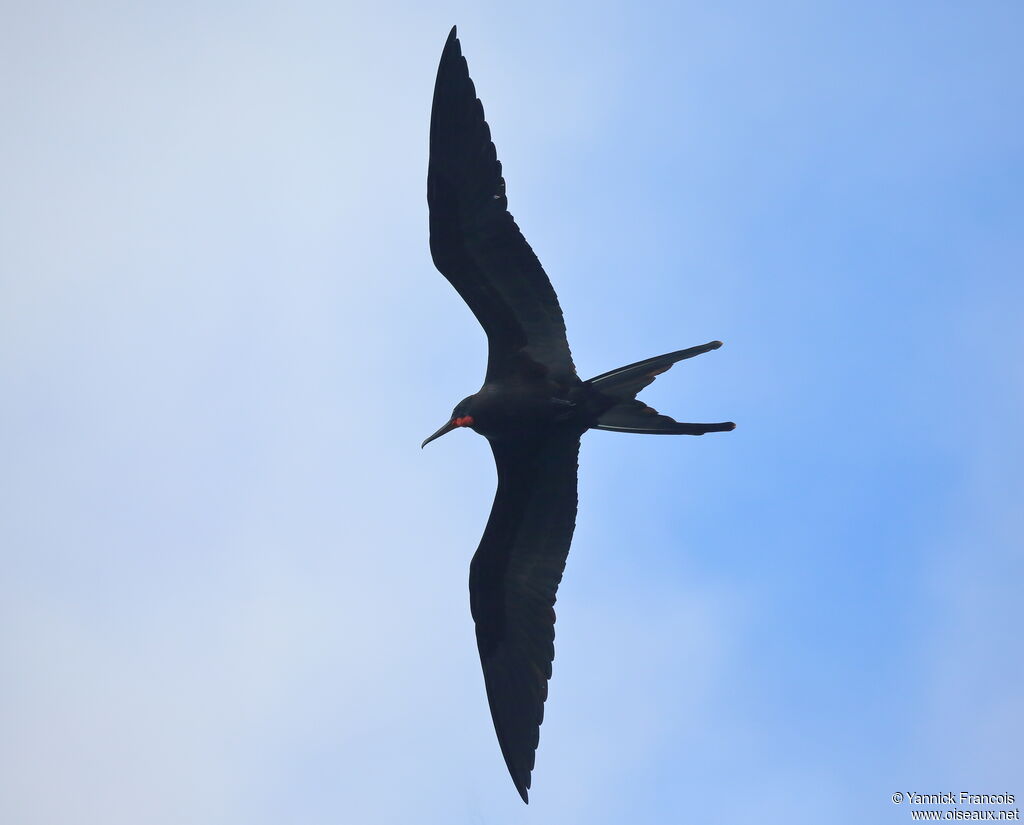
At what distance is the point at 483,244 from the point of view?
1076 cm

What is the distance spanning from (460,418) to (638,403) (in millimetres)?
1713

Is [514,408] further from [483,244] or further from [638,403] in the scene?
[483,244]

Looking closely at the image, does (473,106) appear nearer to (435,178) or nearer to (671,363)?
(435,178)

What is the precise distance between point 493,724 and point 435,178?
5244mm

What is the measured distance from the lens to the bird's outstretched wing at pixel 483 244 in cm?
1050

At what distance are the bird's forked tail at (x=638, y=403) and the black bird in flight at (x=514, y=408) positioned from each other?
0.5 inches

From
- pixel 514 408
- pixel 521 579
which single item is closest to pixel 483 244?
pixel 514 408

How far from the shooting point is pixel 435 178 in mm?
10602

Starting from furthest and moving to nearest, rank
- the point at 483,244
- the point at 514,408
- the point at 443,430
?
the point at 443,430 → the point at 514,408 → the point at 483,244

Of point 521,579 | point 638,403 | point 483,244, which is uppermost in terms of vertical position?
point 483,244

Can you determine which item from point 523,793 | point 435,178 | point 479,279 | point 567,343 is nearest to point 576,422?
point 567,343

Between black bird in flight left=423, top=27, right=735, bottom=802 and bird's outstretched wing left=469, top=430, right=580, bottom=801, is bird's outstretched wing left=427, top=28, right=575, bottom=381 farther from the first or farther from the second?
bird's outstretched wing left=469, top=430, right=580, bottom=801

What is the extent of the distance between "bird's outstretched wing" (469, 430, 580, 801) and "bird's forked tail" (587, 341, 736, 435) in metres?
0.69

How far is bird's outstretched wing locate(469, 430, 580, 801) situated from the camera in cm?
1152
